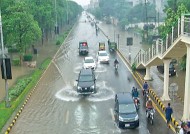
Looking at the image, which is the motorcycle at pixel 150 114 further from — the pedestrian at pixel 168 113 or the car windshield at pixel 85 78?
the car windshield at pixel 85 78

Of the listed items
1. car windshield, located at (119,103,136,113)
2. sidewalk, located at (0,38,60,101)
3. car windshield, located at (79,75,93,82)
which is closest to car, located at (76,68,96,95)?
car windshield, located at (79,75,93,82)

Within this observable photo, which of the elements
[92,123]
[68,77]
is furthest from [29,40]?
[92,123]

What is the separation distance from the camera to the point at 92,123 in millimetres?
20781

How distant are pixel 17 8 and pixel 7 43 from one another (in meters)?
4.38

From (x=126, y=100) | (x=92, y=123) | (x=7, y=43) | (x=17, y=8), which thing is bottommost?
A: (x=92, y=123)

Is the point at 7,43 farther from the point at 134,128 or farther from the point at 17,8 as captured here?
the point at 134,128

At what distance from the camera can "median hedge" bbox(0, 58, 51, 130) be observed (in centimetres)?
2245

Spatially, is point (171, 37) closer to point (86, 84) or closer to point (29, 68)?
point (86, 84)

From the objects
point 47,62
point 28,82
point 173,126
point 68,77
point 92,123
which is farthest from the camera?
point 47,62

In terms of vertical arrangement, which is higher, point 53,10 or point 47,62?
point 53,10

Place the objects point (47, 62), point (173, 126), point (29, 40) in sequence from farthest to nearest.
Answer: point (47, 62) < point (29, 40) < point (173, 126)

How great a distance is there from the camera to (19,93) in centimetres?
2741

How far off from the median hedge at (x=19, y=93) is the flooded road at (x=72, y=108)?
0.69 m

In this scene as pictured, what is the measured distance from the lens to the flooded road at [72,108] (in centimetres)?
1986
